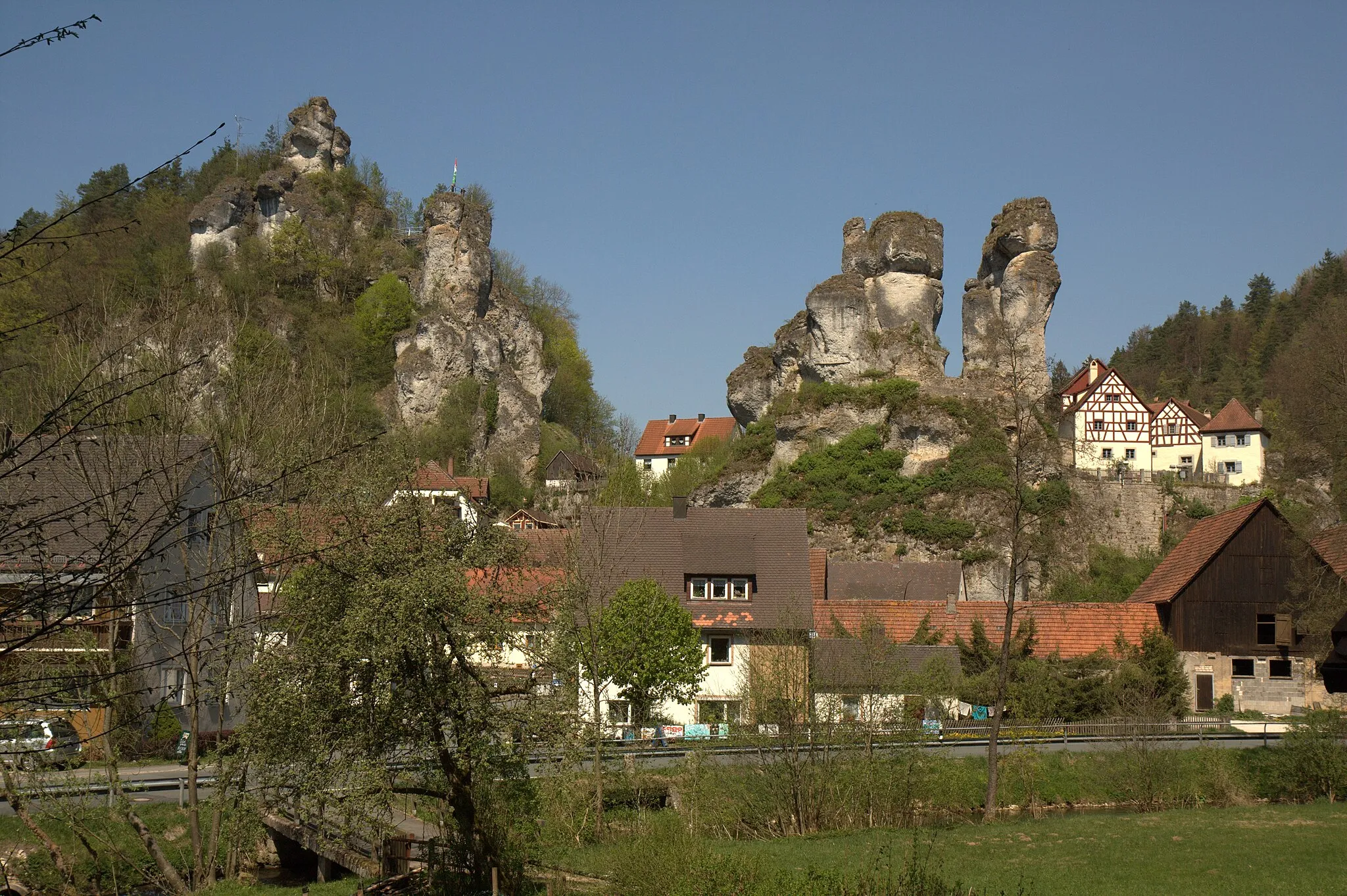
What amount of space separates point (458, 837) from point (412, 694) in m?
2.45

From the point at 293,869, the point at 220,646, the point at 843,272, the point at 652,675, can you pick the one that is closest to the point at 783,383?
the point at 843,272

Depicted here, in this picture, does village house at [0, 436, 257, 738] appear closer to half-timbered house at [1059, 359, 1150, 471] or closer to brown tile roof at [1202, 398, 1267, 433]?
half-timbered house at [1059, 359, 1150, 471]

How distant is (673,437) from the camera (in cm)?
9088

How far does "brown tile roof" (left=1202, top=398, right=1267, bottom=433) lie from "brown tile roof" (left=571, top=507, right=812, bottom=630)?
47.8 m

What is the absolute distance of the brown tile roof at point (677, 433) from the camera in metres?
89.7

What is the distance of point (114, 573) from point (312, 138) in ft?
320

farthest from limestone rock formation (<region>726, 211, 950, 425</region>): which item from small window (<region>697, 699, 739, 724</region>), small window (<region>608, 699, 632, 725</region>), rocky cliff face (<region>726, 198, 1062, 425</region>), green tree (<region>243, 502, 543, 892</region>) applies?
green tree (<region>243, 502, 543, 892</region>)

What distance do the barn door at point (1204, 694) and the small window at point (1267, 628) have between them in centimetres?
211

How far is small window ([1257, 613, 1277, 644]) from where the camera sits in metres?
38.7

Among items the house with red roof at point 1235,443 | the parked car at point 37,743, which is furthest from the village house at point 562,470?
the parked car at point 37,743

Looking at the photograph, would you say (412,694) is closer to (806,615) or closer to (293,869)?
(293,869)

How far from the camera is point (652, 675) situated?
29.8m

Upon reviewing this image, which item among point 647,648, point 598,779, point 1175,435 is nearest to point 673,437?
point 1175,435

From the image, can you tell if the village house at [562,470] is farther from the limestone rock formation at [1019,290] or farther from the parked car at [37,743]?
the parked car at [37,743]
